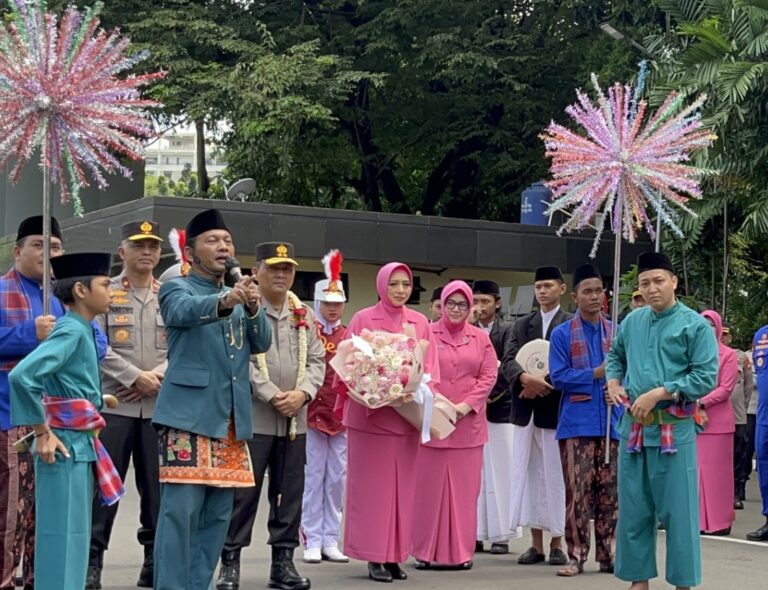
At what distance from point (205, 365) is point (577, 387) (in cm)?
338

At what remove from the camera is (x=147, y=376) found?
8.02 meters

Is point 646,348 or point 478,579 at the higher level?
point 646,348

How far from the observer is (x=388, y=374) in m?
8.66

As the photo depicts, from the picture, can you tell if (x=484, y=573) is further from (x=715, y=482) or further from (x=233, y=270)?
(x=233, y=270)

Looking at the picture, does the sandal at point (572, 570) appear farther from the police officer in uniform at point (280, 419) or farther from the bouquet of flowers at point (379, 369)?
the police officer in uniform at point (280, 419)

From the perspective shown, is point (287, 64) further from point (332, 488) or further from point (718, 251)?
point (332, 488)

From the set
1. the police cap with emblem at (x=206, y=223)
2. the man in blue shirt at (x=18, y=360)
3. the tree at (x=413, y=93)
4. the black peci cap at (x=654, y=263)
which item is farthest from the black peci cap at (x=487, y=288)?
the tree at (x=413, y=93)

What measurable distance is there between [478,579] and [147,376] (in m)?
2.63

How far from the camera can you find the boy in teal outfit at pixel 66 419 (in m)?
6.00

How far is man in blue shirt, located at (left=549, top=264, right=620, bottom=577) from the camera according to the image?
30.0 ft

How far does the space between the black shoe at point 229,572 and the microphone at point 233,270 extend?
6.83 feet

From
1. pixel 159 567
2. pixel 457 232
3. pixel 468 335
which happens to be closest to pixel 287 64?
pixel 457 232

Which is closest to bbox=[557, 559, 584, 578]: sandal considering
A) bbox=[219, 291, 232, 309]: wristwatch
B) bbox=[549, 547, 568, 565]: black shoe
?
bbox=[549, 547, 568, 565]: black shoe

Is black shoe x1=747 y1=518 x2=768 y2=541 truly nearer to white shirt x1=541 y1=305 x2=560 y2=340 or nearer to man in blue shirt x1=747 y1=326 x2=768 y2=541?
man in blue shirt x1=747 y1=326 x2=768 y2=541
